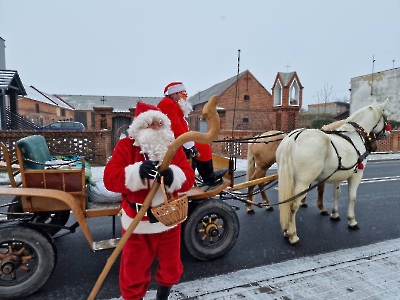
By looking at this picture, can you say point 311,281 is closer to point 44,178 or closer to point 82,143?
point 44,178

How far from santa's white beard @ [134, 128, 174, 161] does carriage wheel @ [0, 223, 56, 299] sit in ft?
5.26

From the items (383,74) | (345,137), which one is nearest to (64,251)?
(345,137)

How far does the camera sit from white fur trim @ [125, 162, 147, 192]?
192cm

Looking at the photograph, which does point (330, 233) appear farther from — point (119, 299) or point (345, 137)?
point (119, 299)

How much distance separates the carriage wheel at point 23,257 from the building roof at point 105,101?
115 ft

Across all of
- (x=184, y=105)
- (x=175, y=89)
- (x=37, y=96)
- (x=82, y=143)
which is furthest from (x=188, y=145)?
(x=37, y=96)

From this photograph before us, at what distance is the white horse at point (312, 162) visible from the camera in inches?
157

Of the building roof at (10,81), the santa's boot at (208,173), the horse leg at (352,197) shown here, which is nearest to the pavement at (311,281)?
the horse leg at (352,197)

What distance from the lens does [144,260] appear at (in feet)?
6.95

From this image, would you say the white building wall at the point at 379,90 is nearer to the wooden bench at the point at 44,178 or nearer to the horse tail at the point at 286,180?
the horse tail at the point at 286,180

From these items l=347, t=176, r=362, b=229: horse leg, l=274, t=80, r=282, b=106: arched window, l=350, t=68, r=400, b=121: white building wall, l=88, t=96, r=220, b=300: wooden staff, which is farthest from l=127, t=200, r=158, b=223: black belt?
l=350, t=68, r=400, b=121: white building wall

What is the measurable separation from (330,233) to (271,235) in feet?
3.24

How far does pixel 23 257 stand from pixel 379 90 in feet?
103

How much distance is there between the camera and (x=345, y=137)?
448 centimetres
